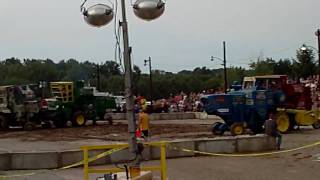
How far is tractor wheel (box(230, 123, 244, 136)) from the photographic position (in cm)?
2700

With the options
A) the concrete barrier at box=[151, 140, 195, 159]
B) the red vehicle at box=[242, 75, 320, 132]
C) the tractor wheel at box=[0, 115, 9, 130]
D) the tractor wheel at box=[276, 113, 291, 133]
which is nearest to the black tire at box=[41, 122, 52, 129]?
the tractor wheel at box=[0, 115, 9, 130]

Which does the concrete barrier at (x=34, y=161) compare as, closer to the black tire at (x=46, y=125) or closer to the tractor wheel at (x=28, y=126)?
the tractor wheel at (x=28, y=126)

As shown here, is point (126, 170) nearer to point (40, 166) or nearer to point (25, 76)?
point (40, 166)

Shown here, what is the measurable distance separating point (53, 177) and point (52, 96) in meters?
26.3

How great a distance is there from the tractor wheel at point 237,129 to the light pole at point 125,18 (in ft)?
55.0

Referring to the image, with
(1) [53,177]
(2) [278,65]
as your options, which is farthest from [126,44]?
(2) [278,65]

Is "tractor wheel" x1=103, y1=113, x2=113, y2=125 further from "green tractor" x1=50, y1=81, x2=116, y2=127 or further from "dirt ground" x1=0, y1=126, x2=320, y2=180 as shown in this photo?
"dirt ground" x1=0, y1=126, x2=320, y2=180

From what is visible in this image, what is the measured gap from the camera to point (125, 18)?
34.6 feet

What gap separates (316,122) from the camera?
31.1 m

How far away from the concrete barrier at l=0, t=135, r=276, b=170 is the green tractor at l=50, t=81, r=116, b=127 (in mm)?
21047

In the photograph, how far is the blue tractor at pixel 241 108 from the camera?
27659 mm

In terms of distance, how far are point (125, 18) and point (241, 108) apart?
18.0 m

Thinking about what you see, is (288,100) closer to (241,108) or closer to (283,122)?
Answer: (283,122)

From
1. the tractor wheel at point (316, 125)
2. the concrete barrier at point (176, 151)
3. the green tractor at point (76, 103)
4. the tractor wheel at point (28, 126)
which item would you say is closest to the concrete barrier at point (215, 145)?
the concrete barrier at point (176, 151)
